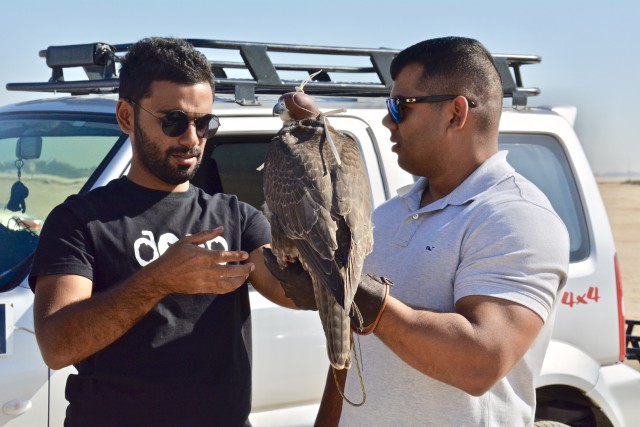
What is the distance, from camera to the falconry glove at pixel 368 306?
232 centimetres

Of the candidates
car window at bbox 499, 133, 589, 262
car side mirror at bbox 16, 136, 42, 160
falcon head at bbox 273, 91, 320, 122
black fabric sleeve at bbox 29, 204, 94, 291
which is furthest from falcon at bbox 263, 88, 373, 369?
car window at bbox 499, 133, 589, 262

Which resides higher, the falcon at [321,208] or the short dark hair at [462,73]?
the short dark hair at [462,73]

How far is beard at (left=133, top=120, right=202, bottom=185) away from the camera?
9.12 feet

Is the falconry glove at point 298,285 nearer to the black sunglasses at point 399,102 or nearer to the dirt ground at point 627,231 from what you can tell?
the black sunglasses at point 399,102

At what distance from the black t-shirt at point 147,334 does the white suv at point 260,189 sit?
35.5 inches

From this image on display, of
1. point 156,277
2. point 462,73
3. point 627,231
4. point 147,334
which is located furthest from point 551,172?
point 627,231

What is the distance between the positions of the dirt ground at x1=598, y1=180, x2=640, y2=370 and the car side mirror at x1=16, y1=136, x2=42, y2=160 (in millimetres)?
6481

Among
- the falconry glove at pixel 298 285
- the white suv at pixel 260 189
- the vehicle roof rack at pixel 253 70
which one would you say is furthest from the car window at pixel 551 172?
the falconry glove at pixel 298 285

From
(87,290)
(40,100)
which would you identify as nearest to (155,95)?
(87,290)

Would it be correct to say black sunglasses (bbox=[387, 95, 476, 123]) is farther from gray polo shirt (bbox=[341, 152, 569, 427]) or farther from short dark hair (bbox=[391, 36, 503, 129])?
gray polo shirt (bbox=[341, 152, 569, 427])

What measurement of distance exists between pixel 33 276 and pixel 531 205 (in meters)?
1.42

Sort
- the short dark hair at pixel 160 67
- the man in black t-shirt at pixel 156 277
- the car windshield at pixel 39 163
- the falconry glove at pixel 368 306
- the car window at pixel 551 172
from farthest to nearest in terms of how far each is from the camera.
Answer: the car window at pixel 551 172 < the car windshield at pixel 39 163 < the short dark hair at pixel 160 67 < the man in black t-shirt at pixel 156 277 < the falconry glove at pixel 368 306

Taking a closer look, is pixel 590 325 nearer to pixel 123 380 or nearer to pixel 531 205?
pixel 531 205

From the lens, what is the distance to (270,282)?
2828 mm
